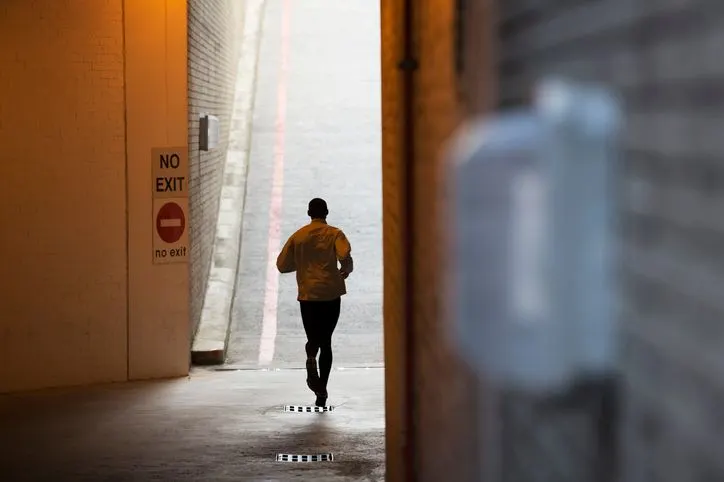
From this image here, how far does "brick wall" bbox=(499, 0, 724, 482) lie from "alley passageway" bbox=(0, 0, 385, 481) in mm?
5903

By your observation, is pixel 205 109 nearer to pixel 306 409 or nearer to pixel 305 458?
pixel 306 409

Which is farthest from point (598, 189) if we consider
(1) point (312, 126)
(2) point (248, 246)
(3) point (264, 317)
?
(1) point (312, 126)

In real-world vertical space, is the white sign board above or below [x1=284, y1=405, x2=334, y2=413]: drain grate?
above

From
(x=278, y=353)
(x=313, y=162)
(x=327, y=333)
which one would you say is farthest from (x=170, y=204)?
(x=313, y=162)

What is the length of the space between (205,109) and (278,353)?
298 cm

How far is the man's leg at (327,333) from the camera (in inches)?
400

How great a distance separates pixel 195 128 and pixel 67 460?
16.0 ft

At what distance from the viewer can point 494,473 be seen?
354 centimetres

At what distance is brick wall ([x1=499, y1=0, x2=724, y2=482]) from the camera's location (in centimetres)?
178

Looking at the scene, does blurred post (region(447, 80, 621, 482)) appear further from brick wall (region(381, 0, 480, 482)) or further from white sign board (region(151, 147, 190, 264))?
white sign board (region(151, 147, 190, 264))

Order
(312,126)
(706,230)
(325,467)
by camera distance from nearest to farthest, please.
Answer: (706,230) → (325,467) → (312,126)

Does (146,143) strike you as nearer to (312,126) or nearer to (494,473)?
(494,473)

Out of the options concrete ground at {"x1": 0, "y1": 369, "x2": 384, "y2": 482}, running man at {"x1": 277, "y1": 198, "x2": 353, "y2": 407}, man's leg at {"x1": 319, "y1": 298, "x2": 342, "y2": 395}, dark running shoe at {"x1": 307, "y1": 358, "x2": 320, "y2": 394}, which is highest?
running man at {"x1": 277, "y1": 198, "x2": 353, "y2": 407}

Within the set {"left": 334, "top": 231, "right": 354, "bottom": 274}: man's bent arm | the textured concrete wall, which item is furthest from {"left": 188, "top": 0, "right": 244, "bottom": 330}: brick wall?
{"left": 334, "top": 231, "right": 354, "bottom": 274}: man's bent arm
